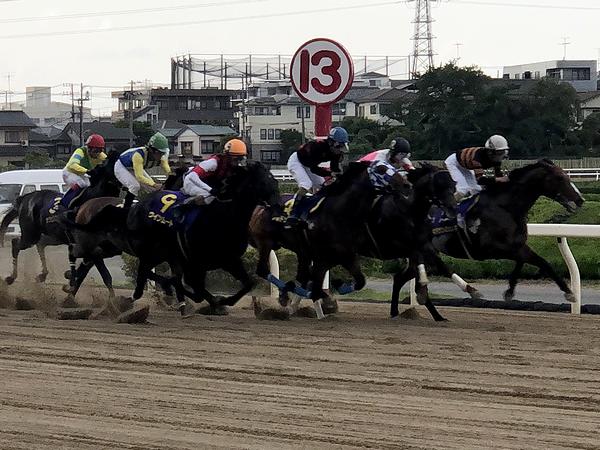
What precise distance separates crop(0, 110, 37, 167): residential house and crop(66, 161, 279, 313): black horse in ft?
164

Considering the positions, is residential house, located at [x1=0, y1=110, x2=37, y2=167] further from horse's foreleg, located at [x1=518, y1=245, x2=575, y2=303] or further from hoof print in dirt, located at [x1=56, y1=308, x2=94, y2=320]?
horse's foreleg, located at [x1=518, y1=245, x2=575, y2=303]

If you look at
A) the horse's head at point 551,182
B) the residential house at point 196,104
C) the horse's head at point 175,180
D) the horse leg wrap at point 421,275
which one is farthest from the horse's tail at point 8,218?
the residential house at point 196,104

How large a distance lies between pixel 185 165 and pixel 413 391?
5495mm

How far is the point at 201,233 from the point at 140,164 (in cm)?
130

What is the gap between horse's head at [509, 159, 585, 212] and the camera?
946 cm

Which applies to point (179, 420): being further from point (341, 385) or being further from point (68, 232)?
point (68, 232)

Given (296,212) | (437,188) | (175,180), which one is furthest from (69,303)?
(437,188)

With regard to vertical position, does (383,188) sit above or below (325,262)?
above

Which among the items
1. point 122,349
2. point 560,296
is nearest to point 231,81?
point 560,296

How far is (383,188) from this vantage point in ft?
29.9

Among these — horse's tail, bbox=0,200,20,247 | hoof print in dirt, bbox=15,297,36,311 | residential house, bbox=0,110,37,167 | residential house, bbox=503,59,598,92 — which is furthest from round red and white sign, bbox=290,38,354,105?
residential house, bbox=503,59,598,92

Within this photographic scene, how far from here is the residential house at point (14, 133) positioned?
59.2m

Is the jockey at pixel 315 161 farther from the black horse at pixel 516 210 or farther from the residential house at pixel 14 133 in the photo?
the residential house at pixel 14 133

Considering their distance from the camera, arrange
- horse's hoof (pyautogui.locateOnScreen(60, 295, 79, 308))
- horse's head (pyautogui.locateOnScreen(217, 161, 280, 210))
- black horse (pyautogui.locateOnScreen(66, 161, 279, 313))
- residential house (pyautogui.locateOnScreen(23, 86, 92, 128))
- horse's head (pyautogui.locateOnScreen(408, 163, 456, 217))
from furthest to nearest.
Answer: residential house (pyautogui.locateOnScreen(23, 86, 92, 128)) → horse's hoof (pyautogui.locateOnScreen(60, 295, 79, 308)) → black horse (pyautogui.locateOnScreen(66, 161, 279, 313)) → horse's head (pyautogui.locateOnScreen(217, 161, 280, 210)) → horse's head (pyautogui.locateOnScreen(408, 163, 456, 217))
